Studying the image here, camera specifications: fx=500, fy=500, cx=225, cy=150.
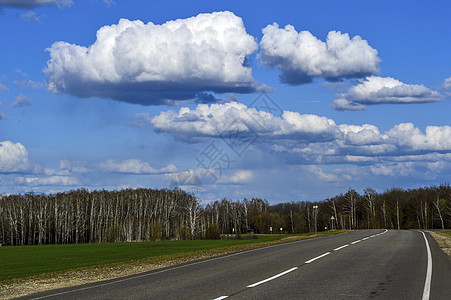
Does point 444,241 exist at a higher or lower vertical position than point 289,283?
lower

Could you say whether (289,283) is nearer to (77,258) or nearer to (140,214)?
(77,258)

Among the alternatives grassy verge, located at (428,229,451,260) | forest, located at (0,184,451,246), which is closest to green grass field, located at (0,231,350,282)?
grassy verge, located at (428,229,451,260)

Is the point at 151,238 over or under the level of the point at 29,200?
under

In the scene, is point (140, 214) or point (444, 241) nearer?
point (444, 241)

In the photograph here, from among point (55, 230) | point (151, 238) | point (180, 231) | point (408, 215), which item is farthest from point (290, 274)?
point (408, 215)

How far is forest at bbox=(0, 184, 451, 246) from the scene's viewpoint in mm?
121062

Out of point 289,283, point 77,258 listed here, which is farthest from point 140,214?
point 289,283

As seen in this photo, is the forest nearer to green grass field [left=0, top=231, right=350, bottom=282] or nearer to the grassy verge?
green grass field [left=0, top=231, right=350, bottom=282]

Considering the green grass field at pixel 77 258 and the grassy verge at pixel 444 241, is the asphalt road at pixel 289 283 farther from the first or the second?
the green grass field at pixel 77 258

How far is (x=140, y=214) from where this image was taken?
437ft

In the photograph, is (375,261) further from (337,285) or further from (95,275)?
(95,275)

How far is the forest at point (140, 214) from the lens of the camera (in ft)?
397

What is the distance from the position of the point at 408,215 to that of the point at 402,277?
128 metres

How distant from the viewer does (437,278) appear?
46.4 feet
